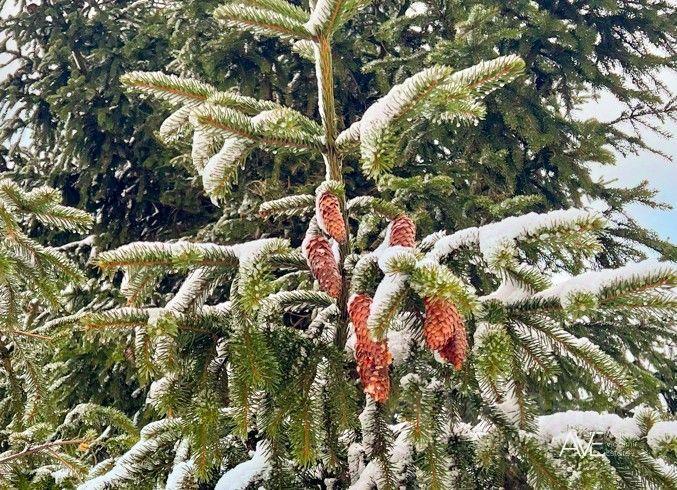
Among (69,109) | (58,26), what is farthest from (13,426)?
(58,26)

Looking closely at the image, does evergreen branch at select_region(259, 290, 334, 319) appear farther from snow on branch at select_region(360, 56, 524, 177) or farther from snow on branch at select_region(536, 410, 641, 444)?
snow on branch at select_region(536, 410, 641, 444)

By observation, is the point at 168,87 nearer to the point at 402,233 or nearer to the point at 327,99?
the point at 327,99

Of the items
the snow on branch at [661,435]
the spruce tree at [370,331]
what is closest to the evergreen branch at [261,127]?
the spruce tree at [370,331]

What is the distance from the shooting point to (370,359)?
52.4 inches

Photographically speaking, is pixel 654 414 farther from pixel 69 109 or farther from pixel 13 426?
pixel 69 109

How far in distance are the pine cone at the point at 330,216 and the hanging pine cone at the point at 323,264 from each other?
1.5 inches

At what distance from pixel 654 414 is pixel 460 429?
1.61 ft

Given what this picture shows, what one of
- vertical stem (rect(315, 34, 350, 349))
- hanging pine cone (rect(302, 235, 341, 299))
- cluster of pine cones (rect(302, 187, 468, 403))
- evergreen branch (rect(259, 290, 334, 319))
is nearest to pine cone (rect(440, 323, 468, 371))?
cluster of pine cones (rect(302, 187, 468, 403))

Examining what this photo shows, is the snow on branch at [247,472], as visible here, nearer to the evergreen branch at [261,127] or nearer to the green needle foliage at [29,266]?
the evergreen branch at [261,127]

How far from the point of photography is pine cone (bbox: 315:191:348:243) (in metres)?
1.41

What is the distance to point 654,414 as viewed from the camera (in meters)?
1.55

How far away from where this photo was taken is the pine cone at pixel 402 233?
1479 mm

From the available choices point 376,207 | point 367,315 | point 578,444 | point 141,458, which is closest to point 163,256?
point 367,315

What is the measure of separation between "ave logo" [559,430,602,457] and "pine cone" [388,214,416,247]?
0.64 meters
